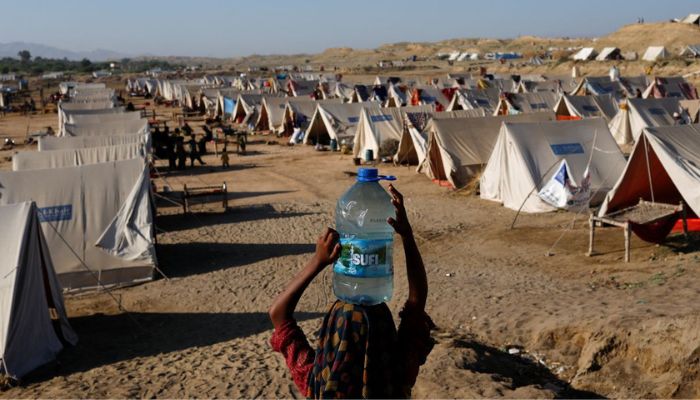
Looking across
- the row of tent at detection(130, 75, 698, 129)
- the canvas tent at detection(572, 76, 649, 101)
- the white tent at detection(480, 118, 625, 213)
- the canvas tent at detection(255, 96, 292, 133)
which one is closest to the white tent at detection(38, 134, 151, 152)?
the white tent at detection(480, 118, 625, 213)

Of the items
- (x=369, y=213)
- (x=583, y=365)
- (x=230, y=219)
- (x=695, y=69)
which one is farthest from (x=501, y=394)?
(x=695, y=69)

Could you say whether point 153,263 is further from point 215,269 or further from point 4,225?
point 4,225

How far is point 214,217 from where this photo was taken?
16.6m

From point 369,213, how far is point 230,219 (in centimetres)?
1325

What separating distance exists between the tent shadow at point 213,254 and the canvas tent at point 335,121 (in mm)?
15060

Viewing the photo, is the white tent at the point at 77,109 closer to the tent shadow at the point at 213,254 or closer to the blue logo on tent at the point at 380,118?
the blue logo on tent at the point at 380,118

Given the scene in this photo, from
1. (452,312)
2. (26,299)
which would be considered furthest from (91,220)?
(452,312)

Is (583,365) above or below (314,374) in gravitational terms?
below

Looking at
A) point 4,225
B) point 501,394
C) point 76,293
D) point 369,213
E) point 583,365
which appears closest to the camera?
point 369,213

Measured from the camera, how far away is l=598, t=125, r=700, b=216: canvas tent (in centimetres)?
1216

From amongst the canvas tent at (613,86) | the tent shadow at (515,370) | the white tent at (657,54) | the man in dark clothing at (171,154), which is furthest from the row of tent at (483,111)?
the white tent at (657,54)

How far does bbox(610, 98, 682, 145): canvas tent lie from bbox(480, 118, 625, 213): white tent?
9145 mm

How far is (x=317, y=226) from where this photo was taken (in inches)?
605

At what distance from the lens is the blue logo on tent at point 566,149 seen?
16.5 m
